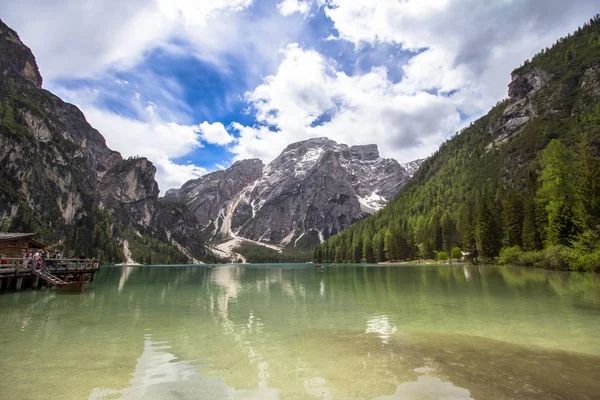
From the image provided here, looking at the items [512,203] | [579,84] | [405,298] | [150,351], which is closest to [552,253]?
[512,203]

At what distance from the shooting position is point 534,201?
73.9 metres

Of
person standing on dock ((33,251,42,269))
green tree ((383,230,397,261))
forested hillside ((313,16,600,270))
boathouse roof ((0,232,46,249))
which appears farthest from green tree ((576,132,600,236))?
green tree ((383,230,397,261))

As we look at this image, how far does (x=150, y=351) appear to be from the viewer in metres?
14.1

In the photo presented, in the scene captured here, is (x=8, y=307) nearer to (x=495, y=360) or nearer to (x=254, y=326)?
(x=254, y=326)

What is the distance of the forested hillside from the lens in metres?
56.0

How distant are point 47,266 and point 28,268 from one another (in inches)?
332

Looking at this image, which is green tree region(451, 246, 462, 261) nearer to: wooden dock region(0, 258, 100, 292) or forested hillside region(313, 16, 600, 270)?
forested hillside region(313, 16, 600, 270)

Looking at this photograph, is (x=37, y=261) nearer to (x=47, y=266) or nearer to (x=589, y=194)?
(x=47, y=266)

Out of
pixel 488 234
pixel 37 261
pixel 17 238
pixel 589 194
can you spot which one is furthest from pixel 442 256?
pixel 17 238

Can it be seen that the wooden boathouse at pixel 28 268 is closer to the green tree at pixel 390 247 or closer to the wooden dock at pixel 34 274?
the wooden dock at pixel 34 274

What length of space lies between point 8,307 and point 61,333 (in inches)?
578

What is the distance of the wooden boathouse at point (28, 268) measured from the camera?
39812 mm

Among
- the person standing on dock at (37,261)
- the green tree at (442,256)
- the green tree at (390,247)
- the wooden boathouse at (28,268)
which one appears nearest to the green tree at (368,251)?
the green tree at (390,247)

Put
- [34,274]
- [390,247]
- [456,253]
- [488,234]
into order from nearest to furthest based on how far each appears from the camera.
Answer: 1. [34,274]
2. [488,234]
3. [456,253]
4. [390,247]
